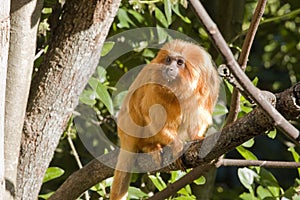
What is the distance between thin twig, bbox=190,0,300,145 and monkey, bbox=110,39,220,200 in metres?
1.31

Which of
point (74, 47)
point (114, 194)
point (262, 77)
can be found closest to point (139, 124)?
point (114, 194)

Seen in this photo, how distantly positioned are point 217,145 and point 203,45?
65.0 inches

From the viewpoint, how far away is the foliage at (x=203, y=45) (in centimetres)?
268

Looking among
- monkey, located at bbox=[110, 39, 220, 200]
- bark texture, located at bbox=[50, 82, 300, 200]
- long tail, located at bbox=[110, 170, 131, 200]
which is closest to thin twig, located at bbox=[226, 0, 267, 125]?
bark texture, located at bbox=[50, 82, 300, 200]

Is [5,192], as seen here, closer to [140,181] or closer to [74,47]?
[74,47]

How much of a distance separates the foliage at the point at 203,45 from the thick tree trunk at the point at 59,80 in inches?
5.2

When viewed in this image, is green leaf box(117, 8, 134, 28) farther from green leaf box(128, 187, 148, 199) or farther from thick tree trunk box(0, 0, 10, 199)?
thick tree trunk box(0, 0, 10, 199)

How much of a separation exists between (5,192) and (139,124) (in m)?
0.83

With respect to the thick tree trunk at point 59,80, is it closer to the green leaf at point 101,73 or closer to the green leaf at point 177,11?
the green leaf at point 101,73

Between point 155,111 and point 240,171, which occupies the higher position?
point 155,111

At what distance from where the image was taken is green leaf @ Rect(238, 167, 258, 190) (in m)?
2.88

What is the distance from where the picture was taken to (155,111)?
2.62m

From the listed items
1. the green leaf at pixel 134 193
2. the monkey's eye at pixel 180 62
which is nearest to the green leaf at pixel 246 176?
the green leaf at pixel 134 193

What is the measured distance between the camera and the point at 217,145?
174 cm
